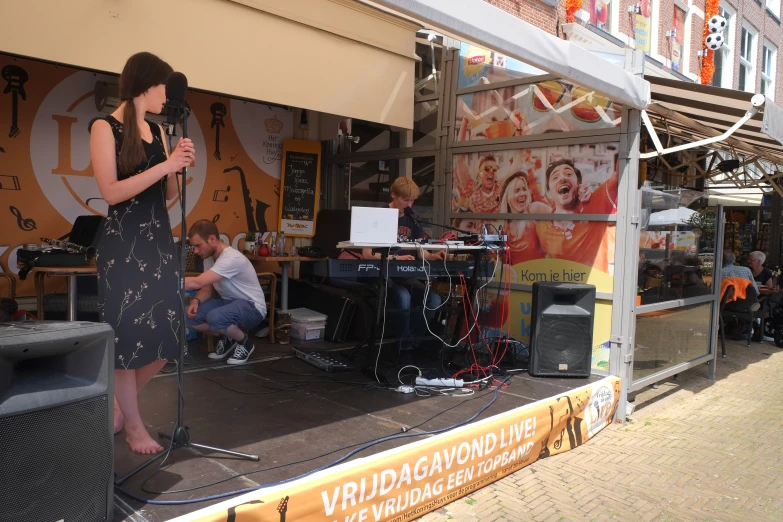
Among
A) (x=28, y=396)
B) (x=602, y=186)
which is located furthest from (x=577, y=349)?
(x=28, y=396)

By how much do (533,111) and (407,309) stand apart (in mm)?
1993

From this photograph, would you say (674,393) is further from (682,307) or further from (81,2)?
(81,2)

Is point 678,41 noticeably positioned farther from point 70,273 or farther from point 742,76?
point 70,273

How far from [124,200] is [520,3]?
7073mm

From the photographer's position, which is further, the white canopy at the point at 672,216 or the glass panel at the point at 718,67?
the glass panel at the point at 718,67

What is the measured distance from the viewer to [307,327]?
18.4 ft

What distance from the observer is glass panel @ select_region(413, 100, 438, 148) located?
6062mm

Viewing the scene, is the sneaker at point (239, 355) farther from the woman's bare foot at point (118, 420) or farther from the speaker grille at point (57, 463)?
the speaker grille at point (57, 463)

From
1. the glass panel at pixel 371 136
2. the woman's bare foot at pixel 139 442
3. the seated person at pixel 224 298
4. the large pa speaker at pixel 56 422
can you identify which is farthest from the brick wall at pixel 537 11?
the large pa speaker at pixel 56 422

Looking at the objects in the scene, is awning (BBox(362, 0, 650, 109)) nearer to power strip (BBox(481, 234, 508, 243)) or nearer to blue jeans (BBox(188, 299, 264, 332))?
power strip (BBox(481, 234, 508, 243))

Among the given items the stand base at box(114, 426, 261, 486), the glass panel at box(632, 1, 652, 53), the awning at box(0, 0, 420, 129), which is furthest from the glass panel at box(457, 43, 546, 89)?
the glass panel at box(632, 1, 652, 53)

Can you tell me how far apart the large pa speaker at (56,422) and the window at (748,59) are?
1675 centimetres

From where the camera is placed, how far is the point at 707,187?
11.2m

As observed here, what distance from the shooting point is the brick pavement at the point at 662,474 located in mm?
3234
